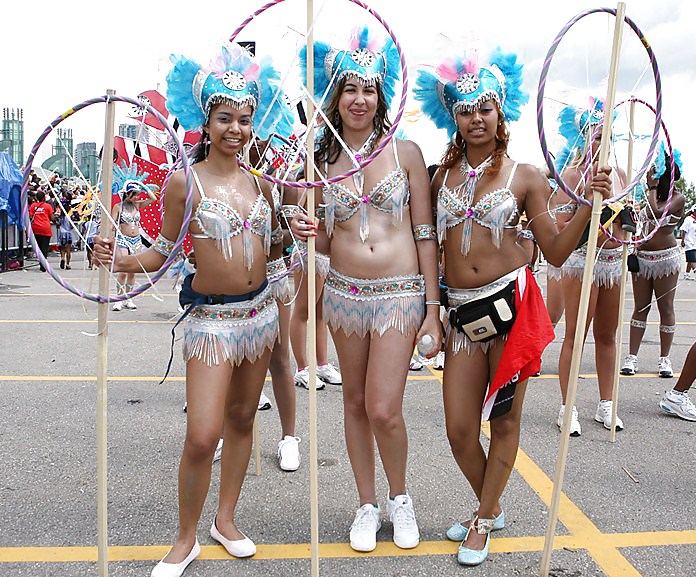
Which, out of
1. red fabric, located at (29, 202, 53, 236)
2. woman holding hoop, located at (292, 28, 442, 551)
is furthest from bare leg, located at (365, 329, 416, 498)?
red fabric, located at (29, 202, 53, 236)

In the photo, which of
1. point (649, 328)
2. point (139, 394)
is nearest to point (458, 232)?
point (139, 394)

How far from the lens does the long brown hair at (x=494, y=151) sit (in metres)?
2.73

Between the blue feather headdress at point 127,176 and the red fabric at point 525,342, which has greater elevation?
the blue feather headdress at point 127,176

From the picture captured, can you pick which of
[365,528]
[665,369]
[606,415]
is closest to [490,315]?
[365,528]

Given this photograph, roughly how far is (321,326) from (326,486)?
7.08ft

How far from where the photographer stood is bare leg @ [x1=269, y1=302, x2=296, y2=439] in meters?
3.68

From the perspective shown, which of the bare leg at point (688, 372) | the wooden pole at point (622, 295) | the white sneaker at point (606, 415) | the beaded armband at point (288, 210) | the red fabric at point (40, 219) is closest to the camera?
the beaded armband at point (288, 210)

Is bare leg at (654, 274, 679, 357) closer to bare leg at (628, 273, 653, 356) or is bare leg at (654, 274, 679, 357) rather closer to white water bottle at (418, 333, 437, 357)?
bare leg at (628, 273, 653, 356)

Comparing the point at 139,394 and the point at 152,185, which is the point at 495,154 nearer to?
the point at 152,185

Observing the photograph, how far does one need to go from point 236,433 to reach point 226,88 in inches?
59.3

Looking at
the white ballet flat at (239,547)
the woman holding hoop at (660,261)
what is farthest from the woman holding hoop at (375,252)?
the woman holding hoop at (660,261)

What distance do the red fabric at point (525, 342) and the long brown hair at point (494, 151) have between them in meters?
0.54

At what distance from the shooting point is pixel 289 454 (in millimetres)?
3746

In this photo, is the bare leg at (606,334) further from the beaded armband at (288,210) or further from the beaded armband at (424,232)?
the beaded armband at (288,210)
